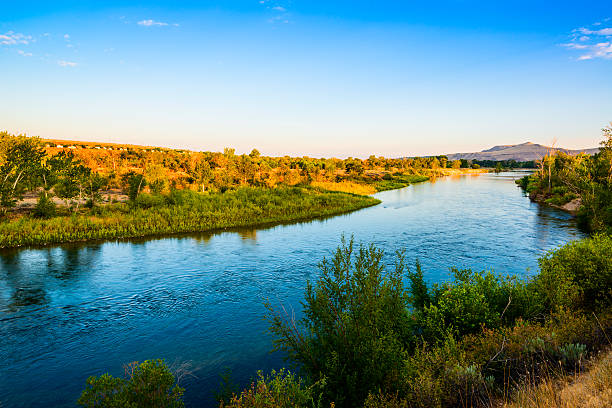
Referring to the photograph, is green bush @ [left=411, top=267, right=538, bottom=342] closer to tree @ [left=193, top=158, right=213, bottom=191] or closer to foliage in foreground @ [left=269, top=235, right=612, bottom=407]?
foliage in foreground @ [left=269, top=235, right=612, bottom=407]

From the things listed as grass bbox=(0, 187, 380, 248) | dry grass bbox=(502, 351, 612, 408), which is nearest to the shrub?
grass bbox=(0, 187, 380, 248)

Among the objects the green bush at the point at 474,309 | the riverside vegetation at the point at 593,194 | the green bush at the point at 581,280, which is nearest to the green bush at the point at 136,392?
the green bush at the point at 474,309

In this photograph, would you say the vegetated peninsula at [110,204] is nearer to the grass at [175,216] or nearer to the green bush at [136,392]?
the grass at [175,216]

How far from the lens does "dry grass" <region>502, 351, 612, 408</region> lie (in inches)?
187

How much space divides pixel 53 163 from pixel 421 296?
121ft

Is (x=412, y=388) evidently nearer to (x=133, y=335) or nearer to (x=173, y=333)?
(x=173, y=333)

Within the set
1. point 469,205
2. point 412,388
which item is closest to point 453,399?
point 412,388

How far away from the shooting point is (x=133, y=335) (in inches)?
496

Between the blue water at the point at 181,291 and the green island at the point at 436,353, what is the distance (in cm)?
330

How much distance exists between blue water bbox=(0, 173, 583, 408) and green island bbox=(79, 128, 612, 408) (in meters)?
3.30

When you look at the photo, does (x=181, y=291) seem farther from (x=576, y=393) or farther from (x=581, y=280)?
(x=581, y=280)

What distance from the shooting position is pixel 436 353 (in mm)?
7031

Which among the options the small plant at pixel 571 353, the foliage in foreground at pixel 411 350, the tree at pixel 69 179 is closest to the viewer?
the foliage in foreground at pixel 411 350

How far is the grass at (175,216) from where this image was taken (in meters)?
25.7
